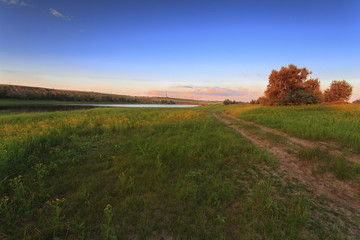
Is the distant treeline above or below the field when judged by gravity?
above

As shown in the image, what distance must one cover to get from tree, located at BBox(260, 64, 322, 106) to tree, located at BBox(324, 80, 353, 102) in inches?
967

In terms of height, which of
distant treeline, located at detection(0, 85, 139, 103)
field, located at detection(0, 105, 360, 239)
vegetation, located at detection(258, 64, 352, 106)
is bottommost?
field, located at detection(0, 105, 360, 239)

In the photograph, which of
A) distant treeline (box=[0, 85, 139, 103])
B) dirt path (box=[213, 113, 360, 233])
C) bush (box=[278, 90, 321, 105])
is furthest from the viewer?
distant treeline (box=[0, 85, 139, 103])

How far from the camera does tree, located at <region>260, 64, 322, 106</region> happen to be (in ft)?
86.4

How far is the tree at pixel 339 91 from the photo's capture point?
137 ft

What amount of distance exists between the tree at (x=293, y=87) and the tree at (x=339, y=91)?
2457 cm

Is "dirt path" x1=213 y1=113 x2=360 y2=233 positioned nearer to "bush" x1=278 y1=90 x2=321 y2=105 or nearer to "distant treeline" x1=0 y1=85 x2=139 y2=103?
"bush" x1=278 y1=90 x2=321 y2=105

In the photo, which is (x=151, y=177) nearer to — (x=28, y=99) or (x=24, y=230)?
(x=24, y=230)

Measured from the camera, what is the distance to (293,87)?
2803 cm

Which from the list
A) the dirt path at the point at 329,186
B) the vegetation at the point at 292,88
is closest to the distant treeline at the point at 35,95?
the vegetation at the point at 292,88

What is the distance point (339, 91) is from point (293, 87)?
105ft

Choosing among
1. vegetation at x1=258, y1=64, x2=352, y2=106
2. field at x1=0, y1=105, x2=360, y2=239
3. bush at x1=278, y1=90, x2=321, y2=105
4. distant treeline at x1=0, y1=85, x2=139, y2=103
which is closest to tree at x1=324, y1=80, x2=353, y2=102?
vegetation at x1=258, y1=64, x2=352, y2=106

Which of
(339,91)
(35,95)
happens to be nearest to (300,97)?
(339,91)

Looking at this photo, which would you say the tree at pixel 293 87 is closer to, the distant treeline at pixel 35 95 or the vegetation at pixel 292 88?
the vegetation at pixel 292 88
